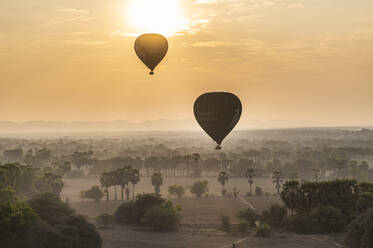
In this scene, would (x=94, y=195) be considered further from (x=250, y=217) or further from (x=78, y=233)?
(x=78, y=233)

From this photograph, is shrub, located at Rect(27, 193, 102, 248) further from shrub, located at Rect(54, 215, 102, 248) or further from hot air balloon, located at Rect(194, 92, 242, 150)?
hot air balloon, located at Rect(194, 92, 242, 150)

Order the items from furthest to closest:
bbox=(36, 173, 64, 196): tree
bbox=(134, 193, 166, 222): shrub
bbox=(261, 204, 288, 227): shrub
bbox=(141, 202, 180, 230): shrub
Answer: bbox=(36, 173, 64, 196): tree < bbox=(134, 193, 166, 222): shrub < bbox=(261, 204, 288, 227): shrub < bbox=(141, 202, 180, 230): shrub

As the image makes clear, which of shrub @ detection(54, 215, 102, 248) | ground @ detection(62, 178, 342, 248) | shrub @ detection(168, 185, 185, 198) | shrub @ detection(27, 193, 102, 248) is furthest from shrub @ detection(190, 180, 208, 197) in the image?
shrub @ detection(54, 215, 102, 248)

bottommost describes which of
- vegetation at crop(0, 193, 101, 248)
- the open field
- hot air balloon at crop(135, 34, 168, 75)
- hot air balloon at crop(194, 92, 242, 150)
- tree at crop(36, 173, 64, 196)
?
the open field

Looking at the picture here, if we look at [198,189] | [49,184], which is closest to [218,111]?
[198,189]

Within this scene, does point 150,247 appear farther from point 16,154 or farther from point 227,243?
point 16,154

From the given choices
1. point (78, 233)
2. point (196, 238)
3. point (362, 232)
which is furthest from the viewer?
point (196, 238)

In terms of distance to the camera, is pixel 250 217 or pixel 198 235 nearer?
pixel 198 235
